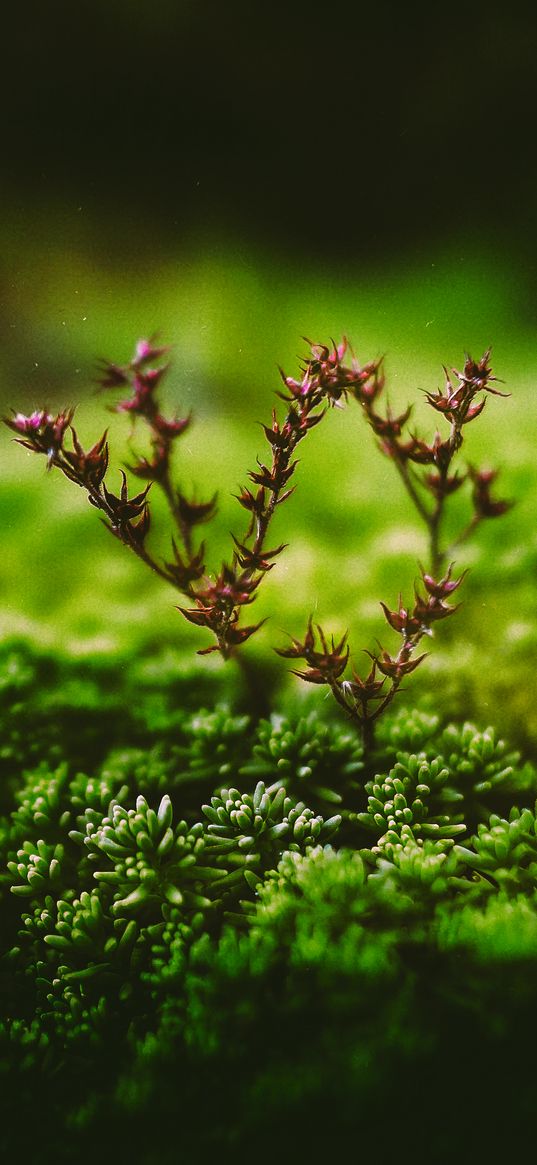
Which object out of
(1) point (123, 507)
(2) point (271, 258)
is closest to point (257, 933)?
(1) point (123, 507)

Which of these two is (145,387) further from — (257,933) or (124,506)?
(257,933)

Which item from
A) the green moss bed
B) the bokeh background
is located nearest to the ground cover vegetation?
the green moss bed

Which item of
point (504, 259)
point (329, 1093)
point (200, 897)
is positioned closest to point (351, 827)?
point (200, 897)

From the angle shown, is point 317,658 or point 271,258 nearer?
point 317,658

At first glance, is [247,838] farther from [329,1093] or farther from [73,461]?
[73,461]

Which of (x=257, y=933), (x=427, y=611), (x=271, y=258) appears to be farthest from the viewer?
(x=271, y=258)

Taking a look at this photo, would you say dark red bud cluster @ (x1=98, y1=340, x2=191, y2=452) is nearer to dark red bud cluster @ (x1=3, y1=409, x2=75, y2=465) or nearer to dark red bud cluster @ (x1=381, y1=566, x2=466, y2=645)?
dark red bud cluster @ (x1=3, y1=409, x2=75, y2=465)

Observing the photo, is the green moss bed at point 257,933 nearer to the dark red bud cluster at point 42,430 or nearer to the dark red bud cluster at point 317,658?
the dark red bud cluster at point 317,658

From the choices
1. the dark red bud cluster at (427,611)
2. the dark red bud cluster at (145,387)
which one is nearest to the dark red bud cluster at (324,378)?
the dark red bud cluster at (145,387)
